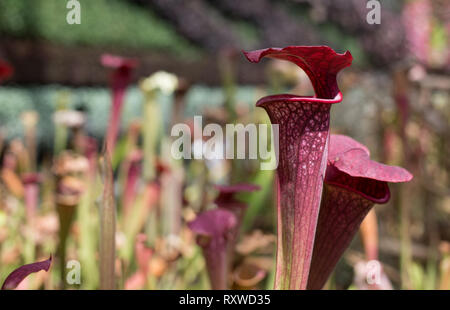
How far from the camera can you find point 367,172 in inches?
11.9

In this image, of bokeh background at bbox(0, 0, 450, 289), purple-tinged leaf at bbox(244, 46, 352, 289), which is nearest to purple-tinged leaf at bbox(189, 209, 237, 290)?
bokeh background at bbox(0, 0, 450, 289)

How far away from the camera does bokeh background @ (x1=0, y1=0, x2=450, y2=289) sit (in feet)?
2.47

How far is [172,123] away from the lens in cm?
95

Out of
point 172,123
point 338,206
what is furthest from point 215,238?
point 172,123

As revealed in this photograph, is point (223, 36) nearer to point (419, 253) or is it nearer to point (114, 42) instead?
point (114, 42)

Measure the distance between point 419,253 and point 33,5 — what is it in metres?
1.75

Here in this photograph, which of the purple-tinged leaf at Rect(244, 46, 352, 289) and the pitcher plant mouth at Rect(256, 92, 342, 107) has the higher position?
the pitcher plant mouth at Rect(256, 92, 342, 107)

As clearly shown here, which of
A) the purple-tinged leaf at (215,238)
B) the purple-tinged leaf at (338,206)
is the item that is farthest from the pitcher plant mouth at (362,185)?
the purple-tinged leaf at (215,238)

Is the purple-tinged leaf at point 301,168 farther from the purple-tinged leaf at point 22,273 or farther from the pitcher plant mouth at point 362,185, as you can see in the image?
the purple-tinged leaf at point 22,273

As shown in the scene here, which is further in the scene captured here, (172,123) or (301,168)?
(172,123)

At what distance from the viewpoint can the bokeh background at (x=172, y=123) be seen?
0.75m

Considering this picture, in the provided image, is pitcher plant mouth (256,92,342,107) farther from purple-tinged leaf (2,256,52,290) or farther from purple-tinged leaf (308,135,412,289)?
purple-tinged leaf (2,256,52,290)

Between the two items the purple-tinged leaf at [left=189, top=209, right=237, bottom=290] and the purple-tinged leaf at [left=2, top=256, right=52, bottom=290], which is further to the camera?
the purple-tinged leaf at [left=189, top=209, right=237, bottom=290]

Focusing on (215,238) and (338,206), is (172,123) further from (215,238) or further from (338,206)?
(338,206)
